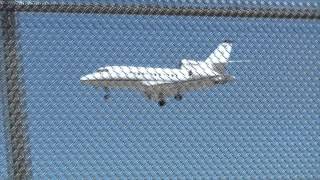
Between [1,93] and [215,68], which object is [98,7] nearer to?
[1,93]

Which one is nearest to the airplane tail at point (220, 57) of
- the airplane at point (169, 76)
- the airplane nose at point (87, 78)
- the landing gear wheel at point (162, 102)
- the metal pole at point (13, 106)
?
the airplane at point (169, 76)

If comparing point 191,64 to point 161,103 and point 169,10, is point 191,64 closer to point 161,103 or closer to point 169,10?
point 161,103

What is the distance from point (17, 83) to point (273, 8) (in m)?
1.39

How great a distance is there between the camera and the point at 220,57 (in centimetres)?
420

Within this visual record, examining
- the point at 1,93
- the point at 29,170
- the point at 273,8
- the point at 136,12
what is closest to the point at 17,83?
the point at 1,93

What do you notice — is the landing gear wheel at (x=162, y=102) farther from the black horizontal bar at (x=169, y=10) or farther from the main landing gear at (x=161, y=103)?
the black horizontal bar at (x=169, y=10)

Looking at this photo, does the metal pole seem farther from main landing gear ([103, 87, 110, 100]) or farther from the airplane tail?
the airplane tail

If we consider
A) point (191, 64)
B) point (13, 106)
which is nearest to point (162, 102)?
point (191, 64)

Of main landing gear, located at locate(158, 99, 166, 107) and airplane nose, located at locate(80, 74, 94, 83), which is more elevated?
airplane nose, located at locate(80, 74, 94, 83)

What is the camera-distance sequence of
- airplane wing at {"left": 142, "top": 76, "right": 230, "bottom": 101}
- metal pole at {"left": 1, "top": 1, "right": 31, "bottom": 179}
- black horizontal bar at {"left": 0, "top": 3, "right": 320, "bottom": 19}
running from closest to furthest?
metal pole at {"left": 1, "top": 1, "right": 31, "bottom": 179} < black horizontal bar at {"left": 0, "top": 3, "right": 320, "bottom": 19} < airplane wing at {"left": 142, "top": 76, "right": 230, "bottom": 101}

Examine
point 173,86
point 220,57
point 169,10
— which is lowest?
point 173,86

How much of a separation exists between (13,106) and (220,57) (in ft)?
4.51

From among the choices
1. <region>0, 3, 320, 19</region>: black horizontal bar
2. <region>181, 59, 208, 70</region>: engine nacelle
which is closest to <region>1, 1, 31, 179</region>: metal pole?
<region>0, 3, 320, 19</region>: black horizontal bar

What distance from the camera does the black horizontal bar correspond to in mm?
3400
